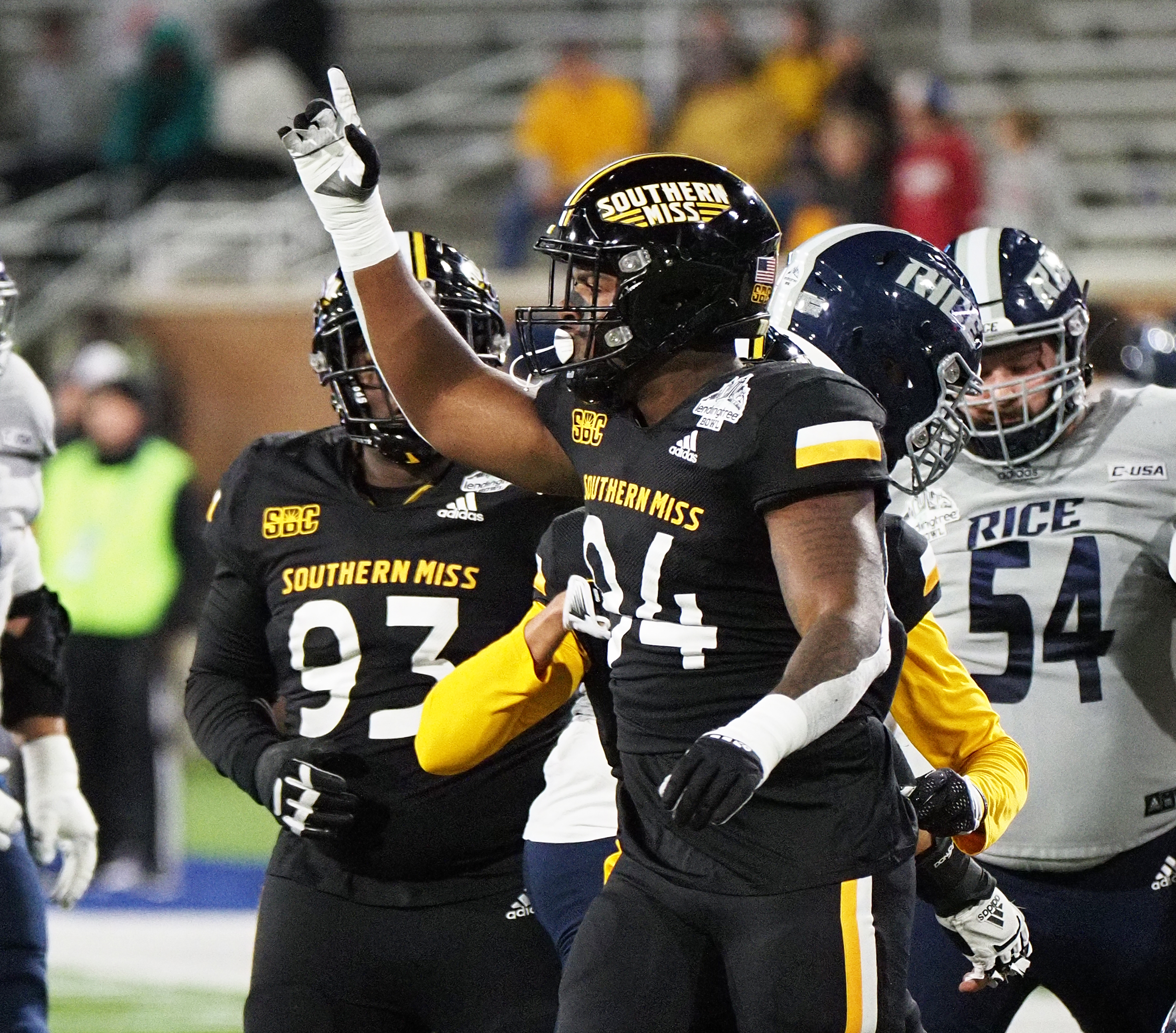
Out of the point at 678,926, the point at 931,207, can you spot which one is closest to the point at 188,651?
the point at 931,207

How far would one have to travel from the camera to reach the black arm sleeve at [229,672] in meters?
3.22

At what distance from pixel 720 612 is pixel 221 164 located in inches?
383

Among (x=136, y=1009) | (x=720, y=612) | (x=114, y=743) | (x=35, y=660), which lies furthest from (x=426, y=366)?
(x=114, y=743)

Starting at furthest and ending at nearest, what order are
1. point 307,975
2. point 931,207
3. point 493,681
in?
point 931,207 → point 307,975 → point 493,681

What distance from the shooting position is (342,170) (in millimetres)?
2668

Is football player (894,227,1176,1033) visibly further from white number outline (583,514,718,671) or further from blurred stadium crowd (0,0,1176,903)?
blurred stadium crowd (0,0,1176,903)

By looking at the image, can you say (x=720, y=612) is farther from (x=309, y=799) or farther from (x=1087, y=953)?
(x=1087, y=953)

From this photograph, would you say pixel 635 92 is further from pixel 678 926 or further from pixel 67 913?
pixel 678 926

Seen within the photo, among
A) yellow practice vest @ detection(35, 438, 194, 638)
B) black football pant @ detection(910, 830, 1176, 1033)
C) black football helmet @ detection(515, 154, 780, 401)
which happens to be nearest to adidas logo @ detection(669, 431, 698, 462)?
black football helmet @ detection(515, 154, 780, 401)

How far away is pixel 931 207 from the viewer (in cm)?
946

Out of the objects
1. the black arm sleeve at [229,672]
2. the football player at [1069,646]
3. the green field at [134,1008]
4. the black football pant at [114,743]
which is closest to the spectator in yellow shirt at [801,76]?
the black football pant at [114,743]

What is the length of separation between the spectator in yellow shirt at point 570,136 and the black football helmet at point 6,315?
23.9 feet

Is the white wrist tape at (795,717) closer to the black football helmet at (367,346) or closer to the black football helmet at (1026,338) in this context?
the black football helmet at (367,346)

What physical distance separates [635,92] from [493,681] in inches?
371
